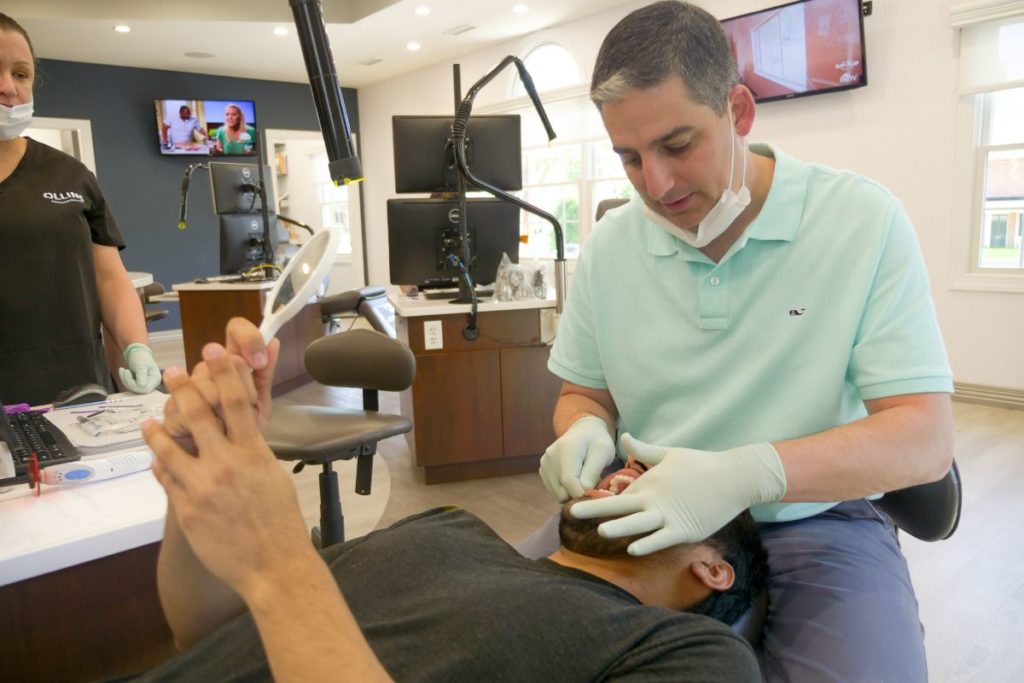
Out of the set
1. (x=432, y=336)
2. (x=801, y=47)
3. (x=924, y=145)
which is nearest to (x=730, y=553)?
(x=432, y=336)

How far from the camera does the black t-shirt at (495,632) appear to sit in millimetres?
809

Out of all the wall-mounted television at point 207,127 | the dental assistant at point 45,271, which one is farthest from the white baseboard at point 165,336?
the dental assistant at point 45,271

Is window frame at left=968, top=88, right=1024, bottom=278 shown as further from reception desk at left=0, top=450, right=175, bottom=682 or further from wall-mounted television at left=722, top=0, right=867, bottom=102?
reception desk at left=0, top=450, right=175, bottom=682

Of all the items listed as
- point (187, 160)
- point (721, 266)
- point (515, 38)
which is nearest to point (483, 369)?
point (721, 266)

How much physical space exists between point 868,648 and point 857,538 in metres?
0.21

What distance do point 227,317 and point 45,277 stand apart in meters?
3.18

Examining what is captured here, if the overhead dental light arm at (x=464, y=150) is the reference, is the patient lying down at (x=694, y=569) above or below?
below

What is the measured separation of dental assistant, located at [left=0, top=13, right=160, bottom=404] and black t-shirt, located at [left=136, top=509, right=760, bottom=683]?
31.4 inches

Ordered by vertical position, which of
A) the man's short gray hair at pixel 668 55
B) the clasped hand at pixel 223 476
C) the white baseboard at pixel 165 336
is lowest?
the white baseboard at pixel 165 336

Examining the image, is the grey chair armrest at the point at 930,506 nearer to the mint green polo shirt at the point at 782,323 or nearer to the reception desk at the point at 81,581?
the mint green polo shirt at the point at 782,323

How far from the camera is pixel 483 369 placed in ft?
10.3

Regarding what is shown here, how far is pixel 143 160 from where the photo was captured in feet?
25.7

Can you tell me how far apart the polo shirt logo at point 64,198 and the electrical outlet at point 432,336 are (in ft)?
5.14

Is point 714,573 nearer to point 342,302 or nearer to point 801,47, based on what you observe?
point 342,302
